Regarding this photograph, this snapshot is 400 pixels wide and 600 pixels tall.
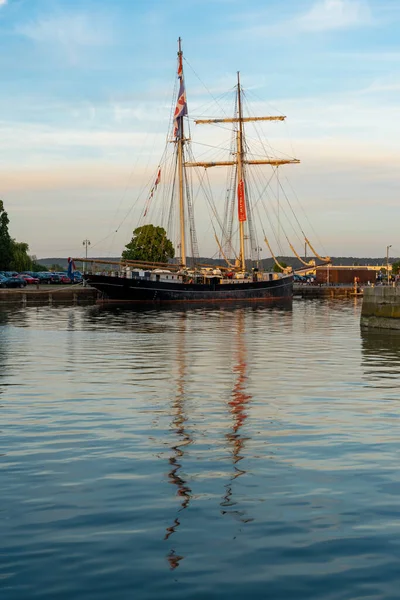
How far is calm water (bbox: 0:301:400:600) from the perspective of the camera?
360 inches

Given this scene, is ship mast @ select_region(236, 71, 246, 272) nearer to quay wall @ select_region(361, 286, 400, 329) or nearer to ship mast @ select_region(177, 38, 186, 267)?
ship mast @ select_region(177, 38, 186, 267)

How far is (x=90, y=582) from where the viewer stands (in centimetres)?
890

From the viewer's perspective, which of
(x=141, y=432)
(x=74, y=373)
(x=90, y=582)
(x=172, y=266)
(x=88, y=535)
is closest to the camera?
(x=90, y=582)

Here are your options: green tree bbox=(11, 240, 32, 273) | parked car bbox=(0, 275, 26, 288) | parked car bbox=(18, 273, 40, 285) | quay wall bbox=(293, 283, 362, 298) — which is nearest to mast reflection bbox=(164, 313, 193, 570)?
parked car bbox=(0, 275, 26, 288)

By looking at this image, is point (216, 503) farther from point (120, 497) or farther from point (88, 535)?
point (88, 535)

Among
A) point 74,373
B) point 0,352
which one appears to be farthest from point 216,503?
point 0,352

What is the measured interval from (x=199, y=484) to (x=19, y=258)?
163 metres

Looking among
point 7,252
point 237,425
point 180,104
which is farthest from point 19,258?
point 237,425

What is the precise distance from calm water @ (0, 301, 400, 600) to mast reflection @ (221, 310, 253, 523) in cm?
5

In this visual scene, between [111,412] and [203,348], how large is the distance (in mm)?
20738

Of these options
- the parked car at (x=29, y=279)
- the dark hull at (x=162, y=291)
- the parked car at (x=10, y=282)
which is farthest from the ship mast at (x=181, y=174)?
the parked car at (x=29, y=279)

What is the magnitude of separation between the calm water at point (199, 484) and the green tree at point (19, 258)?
14215 cm

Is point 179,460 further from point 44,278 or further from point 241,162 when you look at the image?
point 44,278

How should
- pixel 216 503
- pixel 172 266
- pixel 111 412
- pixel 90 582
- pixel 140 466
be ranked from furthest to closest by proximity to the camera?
pixel 172 266
pixel 111 412
pixel 140 466
pixel 216 503
pixel 90 582
